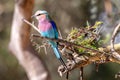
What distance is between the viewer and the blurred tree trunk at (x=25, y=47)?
205 cm

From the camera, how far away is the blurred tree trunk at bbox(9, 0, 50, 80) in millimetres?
2055

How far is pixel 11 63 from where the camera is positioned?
5.97m

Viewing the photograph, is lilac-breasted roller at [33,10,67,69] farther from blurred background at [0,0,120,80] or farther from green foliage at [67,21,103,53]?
blurred background at [0,0,120,80]

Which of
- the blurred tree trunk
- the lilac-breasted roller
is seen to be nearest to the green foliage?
the lilac-breasted roller

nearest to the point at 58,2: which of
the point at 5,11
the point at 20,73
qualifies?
the point at 5,11

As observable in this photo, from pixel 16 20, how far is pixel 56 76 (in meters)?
3.59

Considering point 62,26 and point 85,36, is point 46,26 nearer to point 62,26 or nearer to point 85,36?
point 85,36

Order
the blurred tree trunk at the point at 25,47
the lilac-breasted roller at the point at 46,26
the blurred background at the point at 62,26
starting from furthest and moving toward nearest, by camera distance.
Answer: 1. the blurred background at the point at 62,26
2. the blurred tree trunk at the point at 25,47
3. the lilac-breasted roller at the point at 46,26

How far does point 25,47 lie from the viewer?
7.09 ft

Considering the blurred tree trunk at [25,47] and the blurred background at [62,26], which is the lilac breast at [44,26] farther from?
the blurred background at [62,26]

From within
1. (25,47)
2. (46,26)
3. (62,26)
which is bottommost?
(62,26)

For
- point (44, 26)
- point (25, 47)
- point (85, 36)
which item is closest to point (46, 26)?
point (44, 26)

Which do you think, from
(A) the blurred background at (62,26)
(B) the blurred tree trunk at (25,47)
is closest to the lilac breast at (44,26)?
(B) the blurred tree trunk at (25,47)

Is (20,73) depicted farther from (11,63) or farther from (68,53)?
(68,53)
